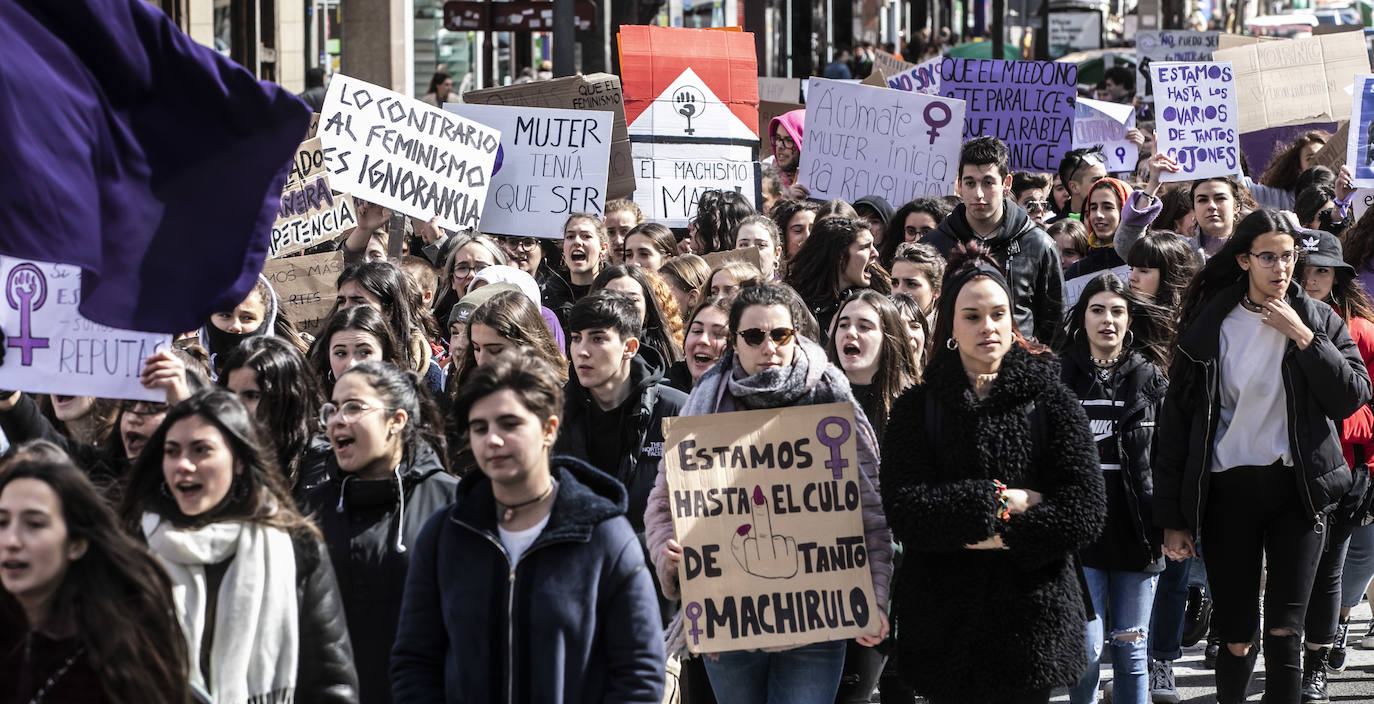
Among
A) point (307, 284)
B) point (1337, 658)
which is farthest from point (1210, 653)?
point (307, 284)

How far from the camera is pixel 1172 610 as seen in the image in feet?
22.7

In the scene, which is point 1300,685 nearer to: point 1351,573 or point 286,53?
point 1351,573

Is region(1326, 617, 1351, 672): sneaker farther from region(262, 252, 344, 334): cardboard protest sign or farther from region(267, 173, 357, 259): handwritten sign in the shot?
region(267, 173, 357, 259): handwritten sign

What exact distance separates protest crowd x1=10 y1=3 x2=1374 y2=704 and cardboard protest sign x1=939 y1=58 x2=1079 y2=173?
13.8 ft

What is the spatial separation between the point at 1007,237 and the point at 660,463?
3.56 meters

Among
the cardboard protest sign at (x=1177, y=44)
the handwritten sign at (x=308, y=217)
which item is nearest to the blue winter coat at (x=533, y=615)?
the handwritten sign at (x=308, y=217)

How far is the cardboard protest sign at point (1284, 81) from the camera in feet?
46.3

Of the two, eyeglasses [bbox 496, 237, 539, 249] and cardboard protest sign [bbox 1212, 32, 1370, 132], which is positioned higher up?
cardboard protest sign [bbox 1212, 32, 1370, 132]

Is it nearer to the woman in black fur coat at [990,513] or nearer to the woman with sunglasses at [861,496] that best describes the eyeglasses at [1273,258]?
the woman in black fur coat at [990,513]

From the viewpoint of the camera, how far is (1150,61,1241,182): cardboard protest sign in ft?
39.6

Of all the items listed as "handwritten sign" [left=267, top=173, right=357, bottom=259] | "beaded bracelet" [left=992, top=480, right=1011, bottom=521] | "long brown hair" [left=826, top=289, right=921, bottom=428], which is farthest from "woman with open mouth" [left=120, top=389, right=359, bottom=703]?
"handwritten sign" [left=267, top=173, right=357, bottom=259]

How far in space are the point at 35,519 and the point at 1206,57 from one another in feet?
63.8

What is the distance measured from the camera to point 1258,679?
288 inches

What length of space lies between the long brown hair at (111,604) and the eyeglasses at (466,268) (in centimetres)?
463
